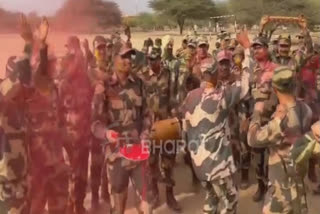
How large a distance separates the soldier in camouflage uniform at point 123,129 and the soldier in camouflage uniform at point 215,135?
0.52 meters

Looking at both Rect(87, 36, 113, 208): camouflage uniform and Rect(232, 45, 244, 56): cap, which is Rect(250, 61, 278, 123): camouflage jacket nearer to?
Rect(87, 36, 113, 208): camouflage uniform

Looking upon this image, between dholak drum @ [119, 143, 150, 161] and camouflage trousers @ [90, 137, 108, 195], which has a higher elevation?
dholak drum @ [119, 143, 150, 161]

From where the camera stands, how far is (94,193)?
654 centimetres

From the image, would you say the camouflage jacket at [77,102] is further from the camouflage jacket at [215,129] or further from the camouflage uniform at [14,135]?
the camouflage jacket at [215,129]

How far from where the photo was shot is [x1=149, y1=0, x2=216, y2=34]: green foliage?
16.8 metres

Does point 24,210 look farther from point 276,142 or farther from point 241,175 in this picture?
point 241,175

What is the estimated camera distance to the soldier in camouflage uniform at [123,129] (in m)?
5.05

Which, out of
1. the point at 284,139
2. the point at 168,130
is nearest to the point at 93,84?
the point at 168,130

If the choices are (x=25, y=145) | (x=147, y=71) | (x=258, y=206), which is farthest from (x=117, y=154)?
(x=258, y=206)

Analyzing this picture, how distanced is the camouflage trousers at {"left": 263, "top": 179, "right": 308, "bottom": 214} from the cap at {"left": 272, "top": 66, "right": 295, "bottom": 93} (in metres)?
0.73

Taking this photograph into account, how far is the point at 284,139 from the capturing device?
14.0 feet

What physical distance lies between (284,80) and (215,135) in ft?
3.01

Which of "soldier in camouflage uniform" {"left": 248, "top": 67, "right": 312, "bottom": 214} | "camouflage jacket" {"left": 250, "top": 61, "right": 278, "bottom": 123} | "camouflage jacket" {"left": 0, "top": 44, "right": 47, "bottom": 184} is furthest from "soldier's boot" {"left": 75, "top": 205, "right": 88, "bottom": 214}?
"soldier in camouflage uniform" {"left": 248, "top": 67, "right": 312, "bottom": 214}

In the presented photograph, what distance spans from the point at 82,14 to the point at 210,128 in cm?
173
